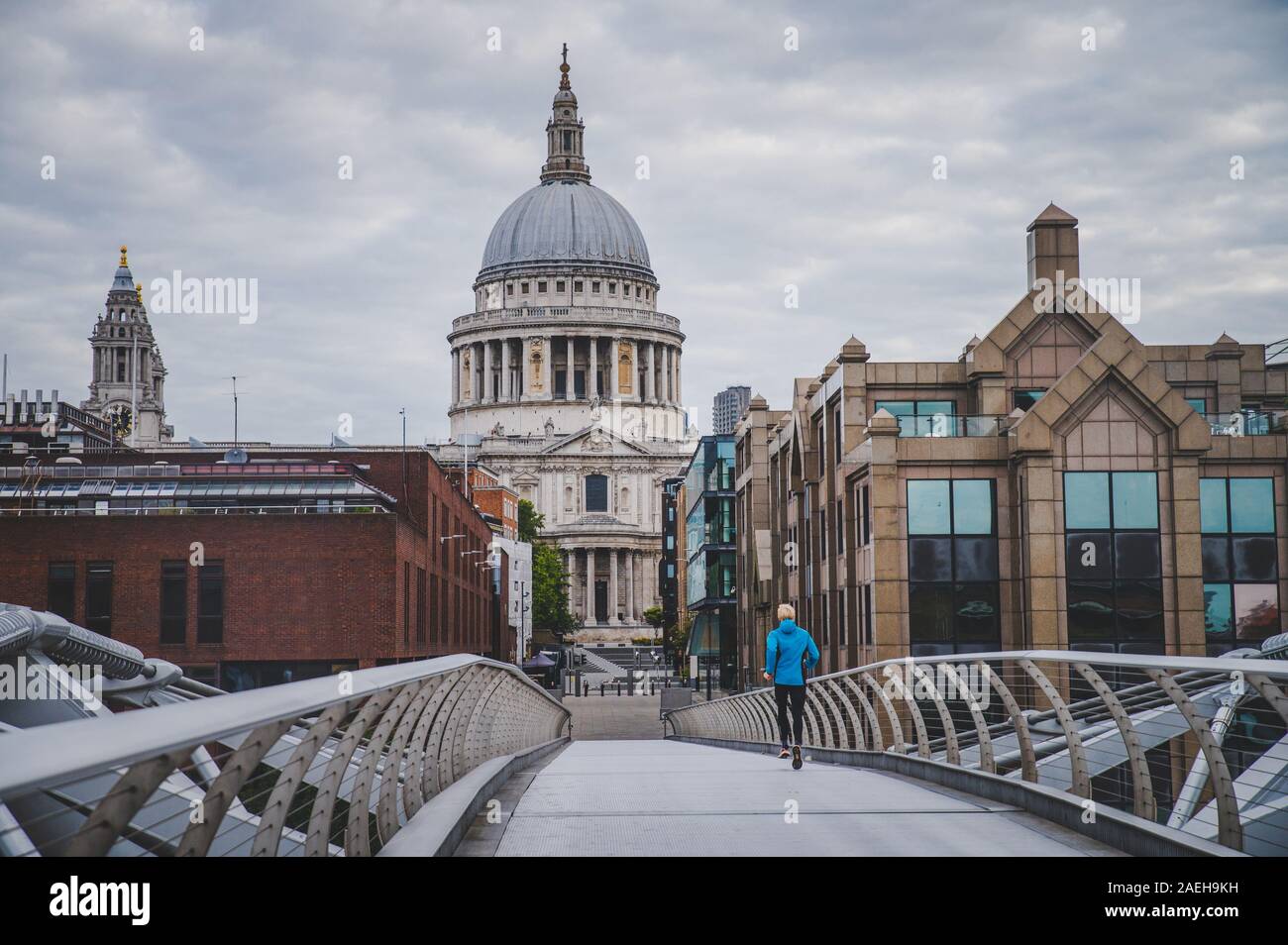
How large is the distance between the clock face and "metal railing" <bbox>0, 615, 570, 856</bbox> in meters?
172

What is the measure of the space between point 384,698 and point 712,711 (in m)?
39.1

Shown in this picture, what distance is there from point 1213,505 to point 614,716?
136 feet

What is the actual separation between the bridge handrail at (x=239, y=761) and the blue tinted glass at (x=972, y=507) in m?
28.2

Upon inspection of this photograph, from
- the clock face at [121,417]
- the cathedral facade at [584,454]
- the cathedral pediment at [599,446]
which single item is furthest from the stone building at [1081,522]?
the clock face at [121,417]

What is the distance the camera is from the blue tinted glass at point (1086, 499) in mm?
39312

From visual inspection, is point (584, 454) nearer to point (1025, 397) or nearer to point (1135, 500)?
point (1025, 397)

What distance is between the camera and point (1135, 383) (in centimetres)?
3947

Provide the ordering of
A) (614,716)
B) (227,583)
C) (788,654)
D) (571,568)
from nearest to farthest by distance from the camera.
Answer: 1. (788,654)
2. (227,583)
3. (614,716)
4. (571,568)

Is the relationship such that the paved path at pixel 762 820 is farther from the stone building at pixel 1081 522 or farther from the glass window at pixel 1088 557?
the glass window at pixel 1088 557

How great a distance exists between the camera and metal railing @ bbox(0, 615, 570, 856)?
14.2 feet

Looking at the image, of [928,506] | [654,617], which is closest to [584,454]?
[654,617]

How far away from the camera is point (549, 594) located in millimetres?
152250

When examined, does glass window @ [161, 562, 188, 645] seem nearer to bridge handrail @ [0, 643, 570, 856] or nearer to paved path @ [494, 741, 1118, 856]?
paved path @ [494, 741, 1118, 856]
